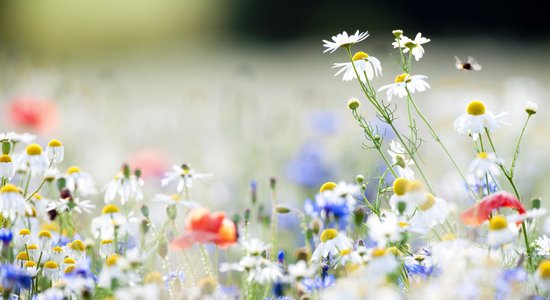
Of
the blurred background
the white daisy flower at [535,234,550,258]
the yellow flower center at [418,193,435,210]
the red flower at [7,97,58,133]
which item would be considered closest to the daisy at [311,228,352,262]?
the yellow flower center at [418,193,435,210]

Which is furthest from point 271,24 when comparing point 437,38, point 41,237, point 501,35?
point 41,237

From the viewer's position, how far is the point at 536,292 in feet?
6.52

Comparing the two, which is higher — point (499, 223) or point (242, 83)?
point (242, 83)

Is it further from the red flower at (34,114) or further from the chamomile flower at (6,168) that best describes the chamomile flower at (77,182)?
the red flower at (34,114)

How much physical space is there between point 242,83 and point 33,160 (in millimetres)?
5832

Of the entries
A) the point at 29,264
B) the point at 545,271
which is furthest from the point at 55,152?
the point at 545,271

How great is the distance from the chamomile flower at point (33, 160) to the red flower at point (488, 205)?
1.03 m

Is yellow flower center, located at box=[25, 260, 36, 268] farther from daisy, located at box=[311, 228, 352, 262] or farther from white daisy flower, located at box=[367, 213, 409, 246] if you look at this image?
white daisy flower, located at box=[367, 213, 409, 246]

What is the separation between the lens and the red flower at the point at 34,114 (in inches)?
165

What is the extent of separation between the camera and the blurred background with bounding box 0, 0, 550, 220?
15.8 feet

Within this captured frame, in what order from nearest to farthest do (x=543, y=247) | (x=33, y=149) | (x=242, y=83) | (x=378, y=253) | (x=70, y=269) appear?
(x=378, y=253), (x=70, y=269), (x=543, y=247), (x=33, y=149), (x=242, y=83)

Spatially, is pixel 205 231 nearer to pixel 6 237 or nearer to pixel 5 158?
pixel 6 237

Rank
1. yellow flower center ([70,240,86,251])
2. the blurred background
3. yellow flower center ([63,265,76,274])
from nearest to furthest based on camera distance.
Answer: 1. yellow flower center ([63,265,76,274])
2. yellow flower center ([70,240,86,251])
3. the blurred background

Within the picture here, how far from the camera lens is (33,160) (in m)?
2.32
